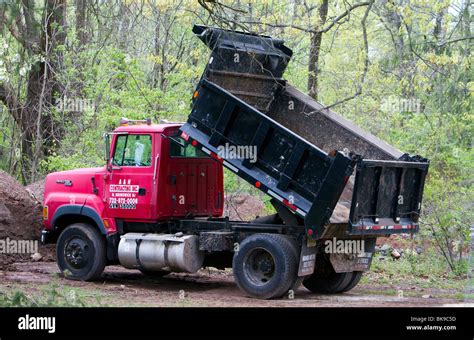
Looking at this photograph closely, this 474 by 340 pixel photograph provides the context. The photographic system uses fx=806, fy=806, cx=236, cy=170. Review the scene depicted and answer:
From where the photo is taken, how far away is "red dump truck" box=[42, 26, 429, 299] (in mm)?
11852

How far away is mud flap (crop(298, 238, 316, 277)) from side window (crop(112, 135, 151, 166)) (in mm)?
3005

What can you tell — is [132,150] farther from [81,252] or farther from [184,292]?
[184,292]

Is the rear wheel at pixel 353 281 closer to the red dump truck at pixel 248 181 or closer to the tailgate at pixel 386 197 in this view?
the red dump truck at pixel 248 181

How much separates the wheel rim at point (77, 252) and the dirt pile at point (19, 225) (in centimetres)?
225

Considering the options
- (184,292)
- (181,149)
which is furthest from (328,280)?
(181,149)

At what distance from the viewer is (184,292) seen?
13102 mm

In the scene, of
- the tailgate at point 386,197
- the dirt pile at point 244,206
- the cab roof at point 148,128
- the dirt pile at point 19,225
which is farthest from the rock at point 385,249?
the dirt pile at point 19,225

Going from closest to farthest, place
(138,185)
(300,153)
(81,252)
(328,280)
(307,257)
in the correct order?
(300,153) < (307,257) < (138,185) < (328,280) < (81,252)

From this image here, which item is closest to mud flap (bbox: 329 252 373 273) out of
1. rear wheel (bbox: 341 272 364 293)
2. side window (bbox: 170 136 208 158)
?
rear wheel (bbox: 341 272 364 293)

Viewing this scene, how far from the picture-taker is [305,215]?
11.7m

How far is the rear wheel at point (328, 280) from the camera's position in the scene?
44.3 feet

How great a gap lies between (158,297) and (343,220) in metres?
3.06

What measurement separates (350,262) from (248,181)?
228cm
